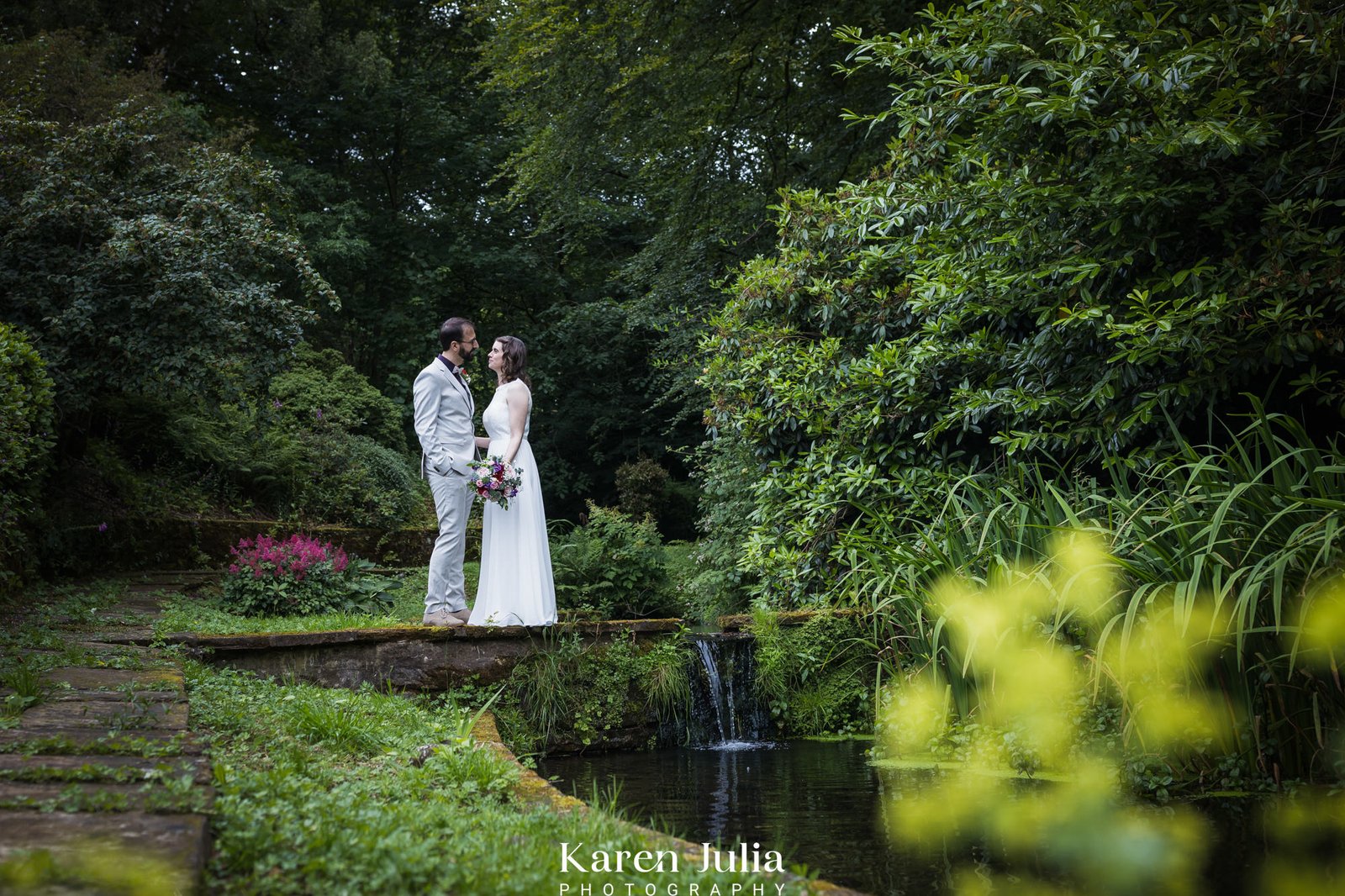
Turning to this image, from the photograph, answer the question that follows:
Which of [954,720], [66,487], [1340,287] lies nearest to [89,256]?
[66,487]

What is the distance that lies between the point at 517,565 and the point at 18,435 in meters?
3.28

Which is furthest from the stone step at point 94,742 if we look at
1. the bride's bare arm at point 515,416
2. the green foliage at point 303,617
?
the bride's bare arm at point 515,416

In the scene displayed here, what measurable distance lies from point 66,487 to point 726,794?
8.46 m

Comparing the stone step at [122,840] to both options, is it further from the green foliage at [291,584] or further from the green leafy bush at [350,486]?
the green leafy bush at [350,486]

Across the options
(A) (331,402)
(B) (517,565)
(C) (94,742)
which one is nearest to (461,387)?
(B) (517,565)

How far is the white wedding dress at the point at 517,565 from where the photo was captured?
586 cm

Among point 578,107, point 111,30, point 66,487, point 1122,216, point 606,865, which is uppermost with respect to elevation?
point 111,30

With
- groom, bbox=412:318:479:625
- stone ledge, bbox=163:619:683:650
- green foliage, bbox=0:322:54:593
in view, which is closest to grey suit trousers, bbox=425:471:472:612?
groom, bbox=412:318:479:625

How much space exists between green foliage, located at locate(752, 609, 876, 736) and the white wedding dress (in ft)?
4.56

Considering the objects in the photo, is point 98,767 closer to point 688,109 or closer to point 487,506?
point 487,506

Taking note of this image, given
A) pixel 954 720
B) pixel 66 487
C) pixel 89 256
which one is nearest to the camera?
pixel 954 720

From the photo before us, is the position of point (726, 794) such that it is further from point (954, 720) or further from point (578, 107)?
point (578, 107)

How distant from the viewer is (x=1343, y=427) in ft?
17.4

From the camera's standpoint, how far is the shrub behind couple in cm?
591
